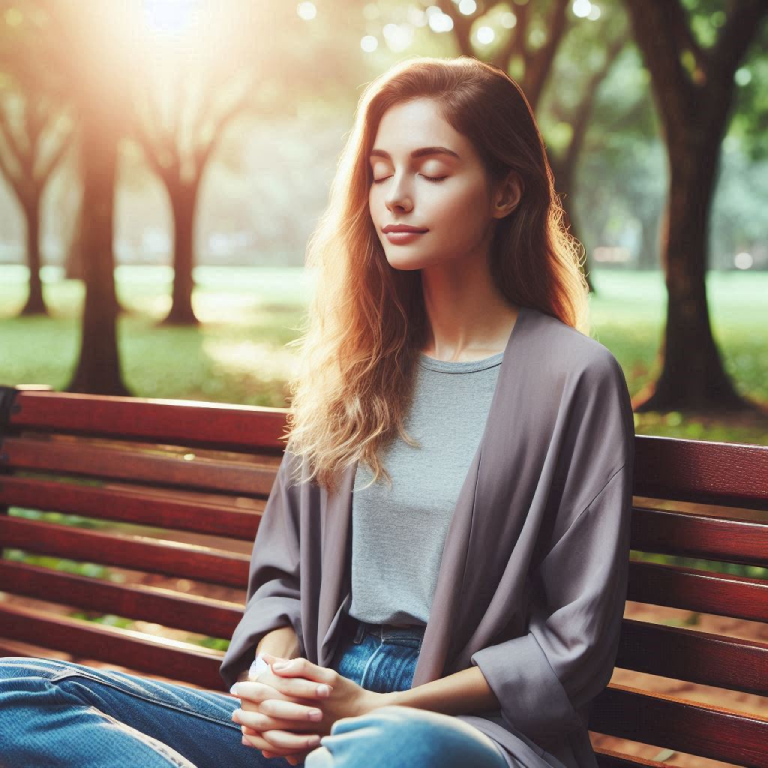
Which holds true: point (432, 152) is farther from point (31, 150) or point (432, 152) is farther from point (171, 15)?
point (31, 150)

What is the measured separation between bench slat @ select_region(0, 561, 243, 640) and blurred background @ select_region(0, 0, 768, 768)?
39.4 inches

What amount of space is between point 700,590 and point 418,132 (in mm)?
1187

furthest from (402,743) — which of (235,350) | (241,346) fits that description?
(241,346)

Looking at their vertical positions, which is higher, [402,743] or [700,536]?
[700,536]

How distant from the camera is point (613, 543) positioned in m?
1.96

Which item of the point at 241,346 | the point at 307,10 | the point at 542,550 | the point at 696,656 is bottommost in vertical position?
the point at 241,346

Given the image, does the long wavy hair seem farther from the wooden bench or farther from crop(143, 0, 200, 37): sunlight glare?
crop(143, 0, 200, 37): sunlight glare

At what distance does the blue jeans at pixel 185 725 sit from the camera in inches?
64.5

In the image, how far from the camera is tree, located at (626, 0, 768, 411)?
10047mm

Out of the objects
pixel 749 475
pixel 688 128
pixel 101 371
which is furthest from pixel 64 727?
pixel 101 371

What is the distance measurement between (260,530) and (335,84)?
20.8 meters

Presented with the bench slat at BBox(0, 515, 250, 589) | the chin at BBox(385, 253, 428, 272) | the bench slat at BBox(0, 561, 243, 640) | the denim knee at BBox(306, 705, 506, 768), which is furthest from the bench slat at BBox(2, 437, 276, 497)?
the denim knee at BBox(306, 705, 506, 768)

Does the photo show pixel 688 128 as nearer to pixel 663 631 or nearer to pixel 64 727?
pixel 663 631

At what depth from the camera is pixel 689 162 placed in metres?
10.3
